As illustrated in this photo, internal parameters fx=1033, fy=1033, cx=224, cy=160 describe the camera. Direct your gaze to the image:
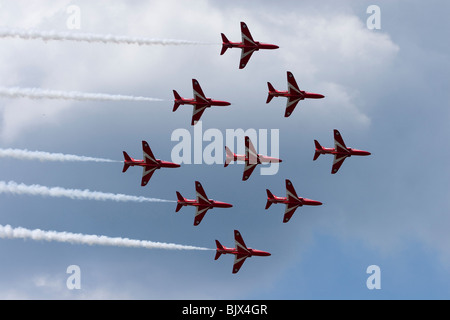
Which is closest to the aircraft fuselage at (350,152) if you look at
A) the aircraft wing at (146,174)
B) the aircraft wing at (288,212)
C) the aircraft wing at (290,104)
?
the aircraft wing at (290,104)

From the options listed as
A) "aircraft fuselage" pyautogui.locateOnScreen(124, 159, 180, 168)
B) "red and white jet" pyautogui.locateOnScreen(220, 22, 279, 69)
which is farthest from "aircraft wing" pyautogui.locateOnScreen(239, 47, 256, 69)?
"aircraft fuselage" pyautogui.locateOnScreen(124, 159, 180, 168)

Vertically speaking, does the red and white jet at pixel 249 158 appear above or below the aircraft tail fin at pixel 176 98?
below

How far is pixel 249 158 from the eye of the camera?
117 meters

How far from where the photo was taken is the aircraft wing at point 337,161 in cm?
11631

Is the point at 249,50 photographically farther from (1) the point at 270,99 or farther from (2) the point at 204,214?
(2) the point at 204,214

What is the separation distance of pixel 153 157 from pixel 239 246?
45.5 feet

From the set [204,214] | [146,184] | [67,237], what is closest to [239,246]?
[204,214]

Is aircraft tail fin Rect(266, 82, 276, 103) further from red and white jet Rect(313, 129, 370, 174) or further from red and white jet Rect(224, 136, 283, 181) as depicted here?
red and white jet Rect(313, 129, 370, 174)

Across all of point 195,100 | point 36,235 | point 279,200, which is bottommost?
point 36,235

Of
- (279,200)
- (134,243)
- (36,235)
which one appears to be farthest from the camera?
(279,200)

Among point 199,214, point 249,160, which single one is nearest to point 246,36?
point 249,160

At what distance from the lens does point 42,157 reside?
103938 millimetres

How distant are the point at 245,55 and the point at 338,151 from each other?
15.3m

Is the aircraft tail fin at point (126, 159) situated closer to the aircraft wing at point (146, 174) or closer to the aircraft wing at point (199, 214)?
the aircraft wing at point (146, 174)
